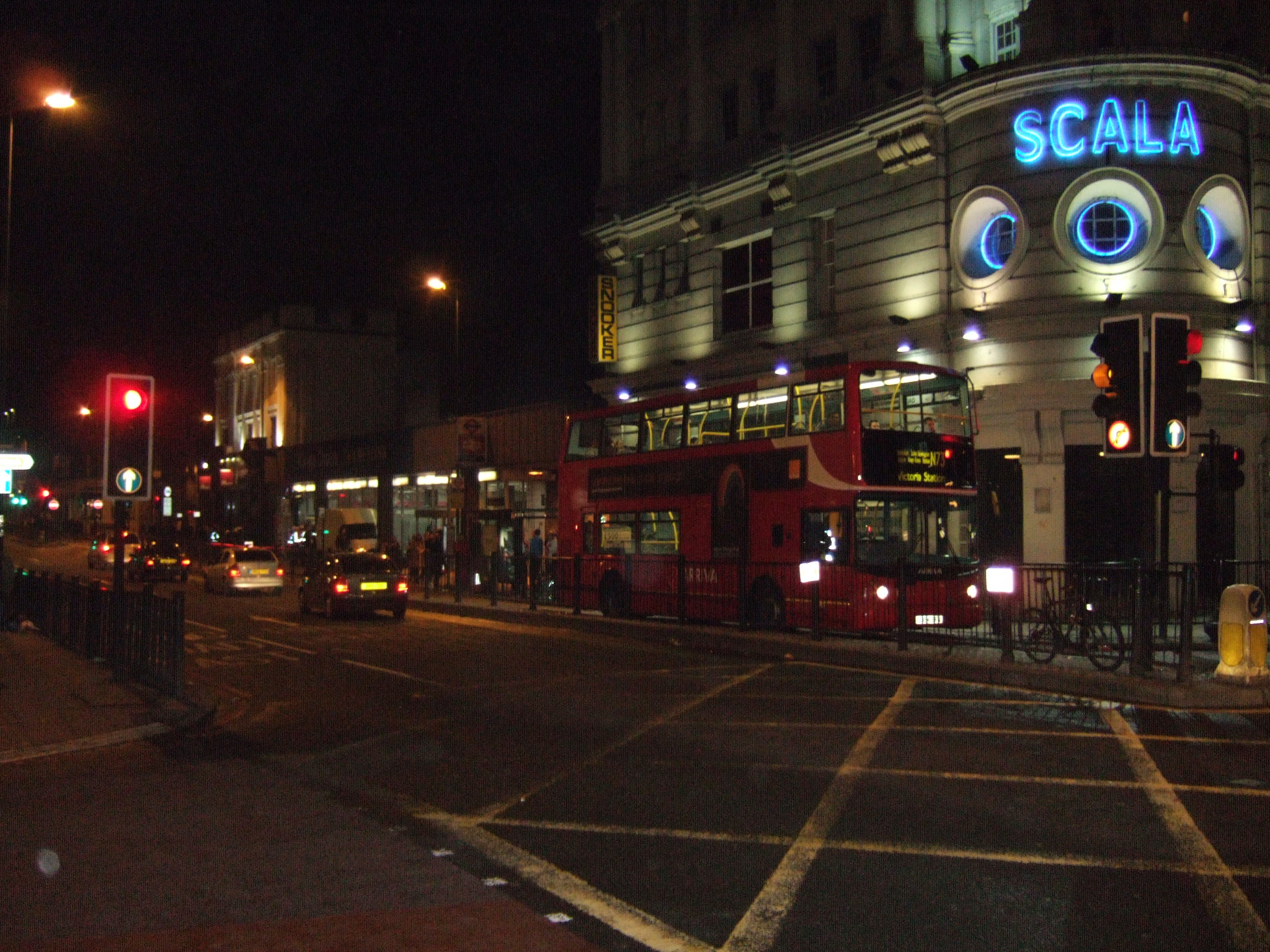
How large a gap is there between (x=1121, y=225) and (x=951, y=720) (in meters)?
15.5

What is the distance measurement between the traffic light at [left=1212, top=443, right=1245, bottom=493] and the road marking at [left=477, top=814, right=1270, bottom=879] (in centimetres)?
1006

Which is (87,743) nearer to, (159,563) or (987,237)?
(987,237)

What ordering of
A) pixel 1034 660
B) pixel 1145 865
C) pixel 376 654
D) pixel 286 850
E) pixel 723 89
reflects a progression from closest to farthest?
1. pixel 1145 865
2. pixel 286 850
3. pixel 1034 660
4. pixel 376 654
5. pixel 723 89

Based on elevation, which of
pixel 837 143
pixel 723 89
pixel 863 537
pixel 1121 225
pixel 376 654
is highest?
pixel 723 89

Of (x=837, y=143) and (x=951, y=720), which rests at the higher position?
(x=837, y=143)

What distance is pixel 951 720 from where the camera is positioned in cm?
1143

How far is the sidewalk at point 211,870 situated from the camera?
5418 mm

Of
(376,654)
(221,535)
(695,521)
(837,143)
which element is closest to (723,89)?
(837,143)

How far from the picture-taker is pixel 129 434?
47.5 ft

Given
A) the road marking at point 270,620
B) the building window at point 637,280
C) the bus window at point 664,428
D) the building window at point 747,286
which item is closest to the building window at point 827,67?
the building window at point 747,286

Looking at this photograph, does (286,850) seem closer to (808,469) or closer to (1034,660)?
(1034,660)

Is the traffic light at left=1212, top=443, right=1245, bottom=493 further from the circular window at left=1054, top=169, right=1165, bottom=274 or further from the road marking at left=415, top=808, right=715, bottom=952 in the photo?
the road marking at left=415, top=808, right=715, bottom=952

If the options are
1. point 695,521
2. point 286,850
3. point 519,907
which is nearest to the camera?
point 519,907

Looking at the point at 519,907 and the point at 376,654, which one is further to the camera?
the point at 376,654
